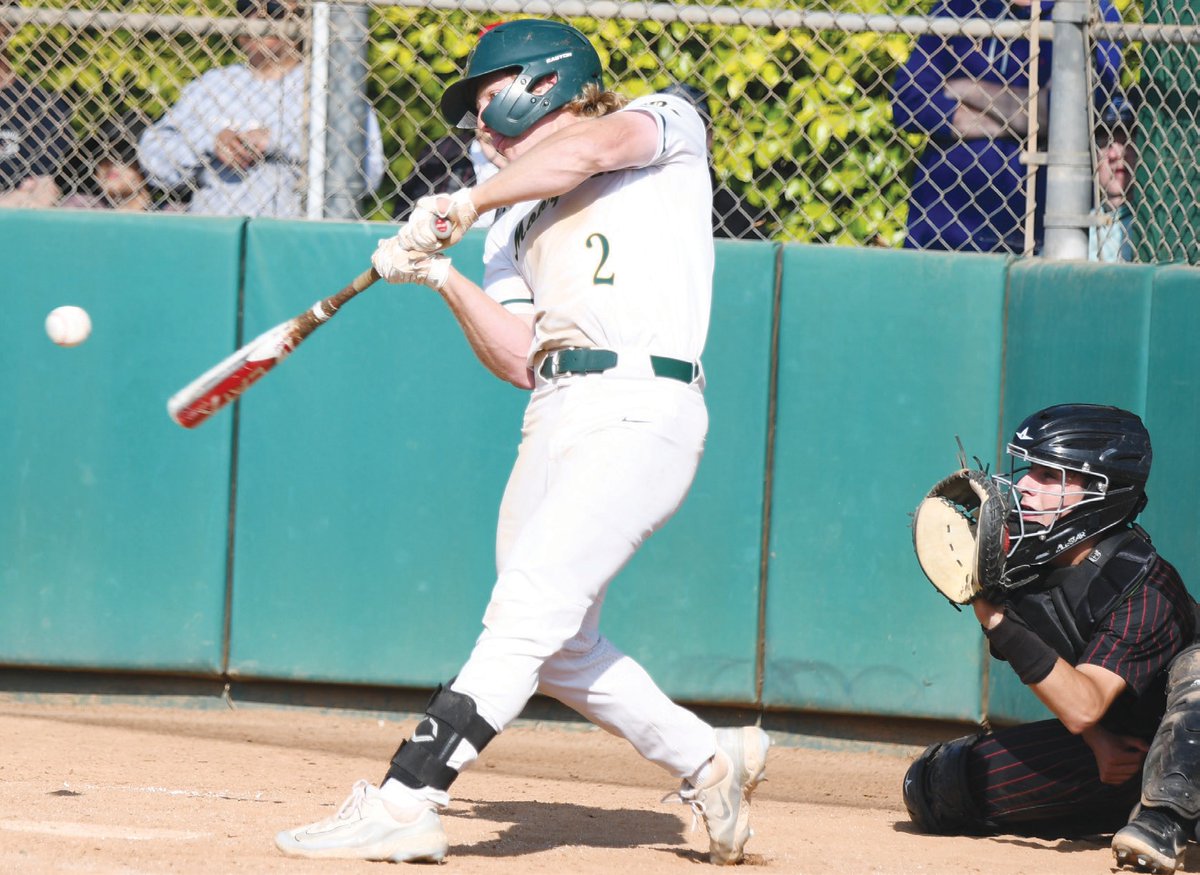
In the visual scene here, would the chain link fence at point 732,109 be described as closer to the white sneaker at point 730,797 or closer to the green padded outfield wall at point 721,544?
the green padded outfield wall at point 721,544

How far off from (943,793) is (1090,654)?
62cm

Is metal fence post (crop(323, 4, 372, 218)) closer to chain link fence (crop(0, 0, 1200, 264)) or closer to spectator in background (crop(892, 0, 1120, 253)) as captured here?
chain link fence (crop(0, 0, 1200, 264))

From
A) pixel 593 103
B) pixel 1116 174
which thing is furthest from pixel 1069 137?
pixel 593 103

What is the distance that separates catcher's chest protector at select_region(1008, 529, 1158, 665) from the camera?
3459mm

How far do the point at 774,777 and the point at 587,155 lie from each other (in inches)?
92.5

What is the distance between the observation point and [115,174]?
5227 mm

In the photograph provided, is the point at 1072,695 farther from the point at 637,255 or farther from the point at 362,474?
the point at 362,474

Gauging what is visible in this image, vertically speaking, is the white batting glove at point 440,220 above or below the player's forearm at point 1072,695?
above

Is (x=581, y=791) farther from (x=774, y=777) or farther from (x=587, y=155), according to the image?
(x=587, y=155)

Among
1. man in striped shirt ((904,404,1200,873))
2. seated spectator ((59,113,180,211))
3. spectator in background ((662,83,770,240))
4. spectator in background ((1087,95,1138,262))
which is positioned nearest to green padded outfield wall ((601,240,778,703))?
spectator in background ((662,83,770,240))

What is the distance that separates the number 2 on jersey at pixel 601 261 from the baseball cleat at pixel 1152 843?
1564 mm

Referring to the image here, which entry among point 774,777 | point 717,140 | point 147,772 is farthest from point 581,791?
point 717,140

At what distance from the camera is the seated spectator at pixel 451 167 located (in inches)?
202

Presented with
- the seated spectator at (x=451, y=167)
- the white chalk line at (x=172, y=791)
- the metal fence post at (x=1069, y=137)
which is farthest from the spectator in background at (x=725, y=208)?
the white chalk line at (x=172, y=791)
